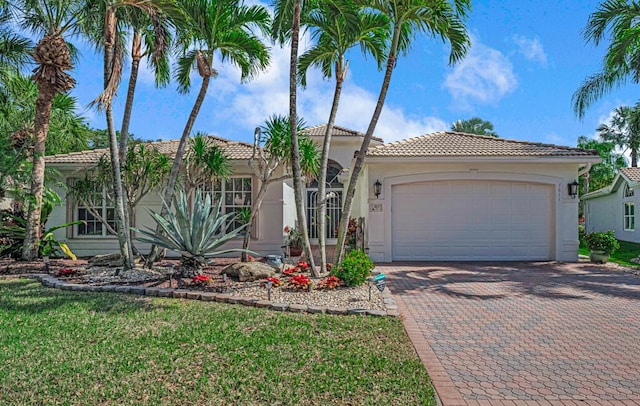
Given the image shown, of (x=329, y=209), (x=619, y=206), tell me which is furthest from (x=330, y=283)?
(x=619, y=206)

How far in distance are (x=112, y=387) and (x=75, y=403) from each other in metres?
0.34

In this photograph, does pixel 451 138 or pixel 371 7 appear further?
pixel 451 138

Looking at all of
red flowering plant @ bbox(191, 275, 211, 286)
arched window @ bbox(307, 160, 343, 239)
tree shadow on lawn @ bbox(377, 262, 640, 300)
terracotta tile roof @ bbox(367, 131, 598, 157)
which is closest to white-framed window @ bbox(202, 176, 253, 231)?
terracotta tile roof @ bbox(367, 131, 598, 157)

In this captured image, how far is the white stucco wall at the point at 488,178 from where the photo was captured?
13.1m

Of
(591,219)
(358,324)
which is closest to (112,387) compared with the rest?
(358,324)

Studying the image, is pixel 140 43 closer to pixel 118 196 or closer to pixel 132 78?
pixel 132 78

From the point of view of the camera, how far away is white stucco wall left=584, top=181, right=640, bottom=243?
21.6 m

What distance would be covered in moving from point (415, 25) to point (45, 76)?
9970mm

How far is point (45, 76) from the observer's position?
11055 millimetres

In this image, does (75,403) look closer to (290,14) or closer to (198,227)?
(198,227)

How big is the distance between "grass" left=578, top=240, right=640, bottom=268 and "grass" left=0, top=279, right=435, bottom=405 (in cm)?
1267

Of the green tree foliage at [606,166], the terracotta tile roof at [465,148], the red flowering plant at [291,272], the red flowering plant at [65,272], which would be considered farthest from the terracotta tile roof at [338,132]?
the green tree foliage at [606,166]

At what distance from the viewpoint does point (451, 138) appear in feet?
49.5

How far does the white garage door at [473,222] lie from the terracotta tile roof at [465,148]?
1035 millimetres
